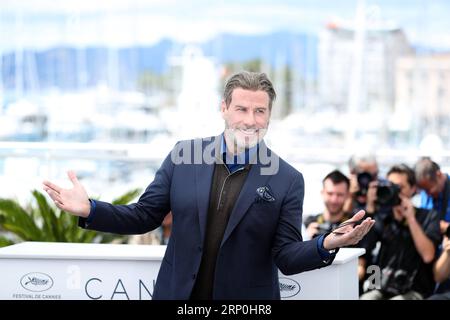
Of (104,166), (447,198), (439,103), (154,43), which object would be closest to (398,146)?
(439,103)

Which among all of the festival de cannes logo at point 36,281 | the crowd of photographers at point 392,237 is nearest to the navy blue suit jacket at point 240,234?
the festival de cannes logo at point 36,281

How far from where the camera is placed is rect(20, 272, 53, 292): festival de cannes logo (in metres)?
4.77

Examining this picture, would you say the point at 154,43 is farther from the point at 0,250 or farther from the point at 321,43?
the point at 0,250

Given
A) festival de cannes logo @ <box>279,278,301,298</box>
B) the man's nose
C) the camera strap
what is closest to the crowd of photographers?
the camera strap

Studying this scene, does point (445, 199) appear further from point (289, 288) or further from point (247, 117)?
point (247, 117)

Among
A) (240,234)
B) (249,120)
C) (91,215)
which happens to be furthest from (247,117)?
(91,215)

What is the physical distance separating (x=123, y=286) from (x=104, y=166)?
49.5 ft

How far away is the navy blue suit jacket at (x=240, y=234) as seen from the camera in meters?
3.48

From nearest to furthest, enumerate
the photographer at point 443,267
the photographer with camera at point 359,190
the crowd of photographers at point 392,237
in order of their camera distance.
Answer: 1. the photographer at point 443,267
2. the crowd of photographers at point 392,237
3. the photographer with camera at point 359,190

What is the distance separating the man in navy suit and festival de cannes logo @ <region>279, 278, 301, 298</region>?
3.48 ft

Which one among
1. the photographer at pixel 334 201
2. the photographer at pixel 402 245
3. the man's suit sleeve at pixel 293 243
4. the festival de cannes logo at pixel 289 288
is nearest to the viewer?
the man's suit sleeve at pixel 293 243

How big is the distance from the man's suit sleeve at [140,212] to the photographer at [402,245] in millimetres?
3529

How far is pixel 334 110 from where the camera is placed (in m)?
37.1

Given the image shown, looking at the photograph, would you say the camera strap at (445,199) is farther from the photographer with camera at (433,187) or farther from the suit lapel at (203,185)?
the suit lapel at (203,185)
